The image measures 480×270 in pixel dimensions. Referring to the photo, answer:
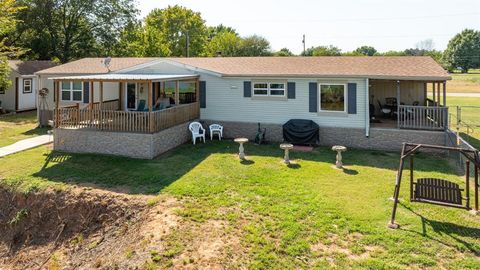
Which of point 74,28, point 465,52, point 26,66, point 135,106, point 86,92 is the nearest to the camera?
point 135,106

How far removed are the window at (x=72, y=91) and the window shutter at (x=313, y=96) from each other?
1217 cm

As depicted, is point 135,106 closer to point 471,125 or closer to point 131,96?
point 131,96

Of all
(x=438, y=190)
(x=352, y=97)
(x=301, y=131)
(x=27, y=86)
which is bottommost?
(x=438, y=190)

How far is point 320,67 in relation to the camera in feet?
52.2

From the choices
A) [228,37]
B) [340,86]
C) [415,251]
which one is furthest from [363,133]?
[228,37]

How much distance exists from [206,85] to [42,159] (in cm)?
758

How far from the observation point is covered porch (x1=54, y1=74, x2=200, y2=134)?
13.1 meters

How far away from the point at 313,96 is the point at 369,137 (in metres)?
2.88

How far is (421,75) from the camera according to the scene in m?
13.4

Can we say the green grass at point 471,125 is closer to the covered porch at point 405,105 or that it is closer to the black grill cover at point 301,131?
the covered porch at point 405,105

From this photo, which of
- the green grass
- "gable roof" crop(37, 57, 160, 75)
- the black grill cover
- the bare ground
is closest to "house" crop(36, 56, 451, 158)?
"gable roof" crop(37, 57, 160, 75)

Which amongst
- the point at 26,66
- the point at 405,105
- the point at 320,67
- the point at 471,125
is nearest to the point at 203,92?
the point at 320,67

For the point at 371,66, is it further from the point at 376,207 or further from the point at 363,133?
the point at 376,207

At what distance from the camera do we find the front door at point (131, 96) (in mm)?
18078
